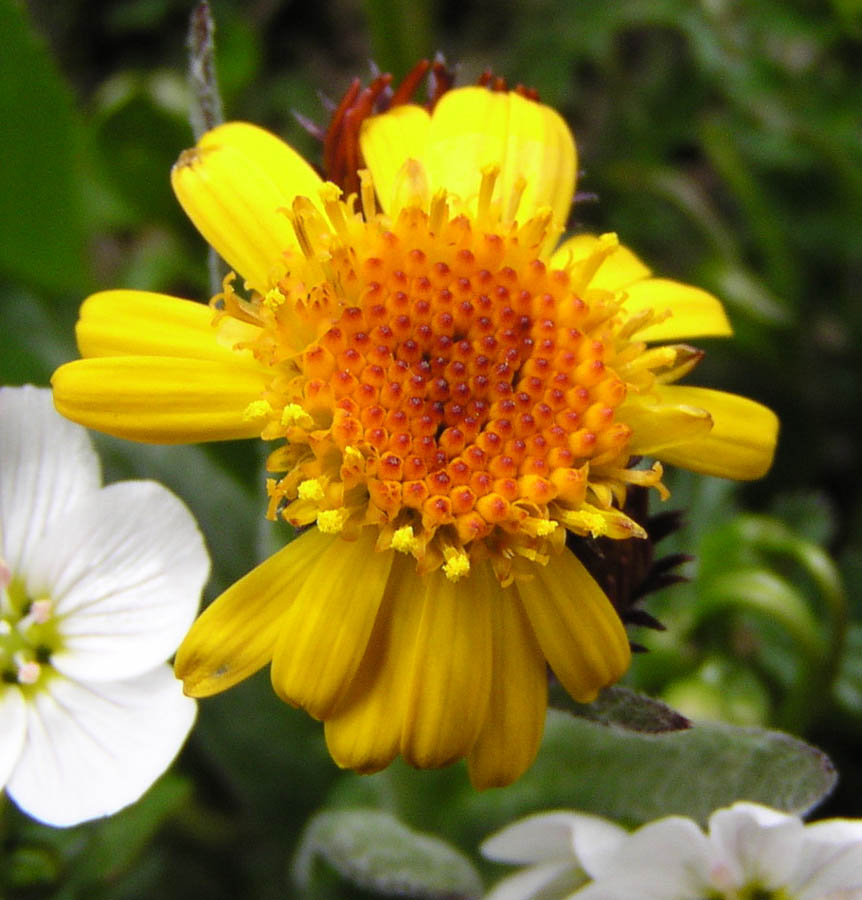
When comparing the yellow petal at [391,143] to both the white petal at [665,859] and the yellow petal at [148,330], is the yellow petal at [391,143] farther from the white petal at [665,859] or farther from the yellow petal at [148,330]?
the white petal at [665,859]

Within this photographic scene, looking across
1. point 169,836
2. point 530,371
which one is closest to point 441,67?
point 530,371

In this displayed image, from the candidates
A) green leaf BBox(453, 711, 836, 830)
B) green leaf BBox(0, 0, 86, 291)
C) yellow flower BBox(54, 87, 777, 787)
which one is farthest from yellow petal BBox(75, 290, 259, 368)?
green leaf BBox(0, 0, 86, 291)

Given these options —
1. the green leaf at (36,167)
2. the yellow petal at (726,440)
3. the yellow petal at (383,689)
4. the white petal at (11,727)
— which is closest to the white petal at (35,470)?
the white petal at (11,727)

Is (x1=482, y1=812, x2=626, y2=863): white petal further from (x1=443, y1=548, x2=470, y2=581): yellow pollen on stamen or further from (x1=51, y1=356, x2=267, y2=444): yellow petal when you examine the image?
(x1=51, y1=356, x2=267, y2=444): yellow petal

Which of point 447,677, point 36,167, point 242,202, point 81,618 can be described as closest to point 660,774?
point 447,677

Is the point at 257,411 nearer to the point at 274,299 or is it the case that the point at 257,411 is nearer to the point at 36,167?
the point at 274,299

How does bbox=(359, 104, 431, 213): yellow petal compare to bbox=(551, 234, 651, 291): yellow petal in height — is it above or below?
above
